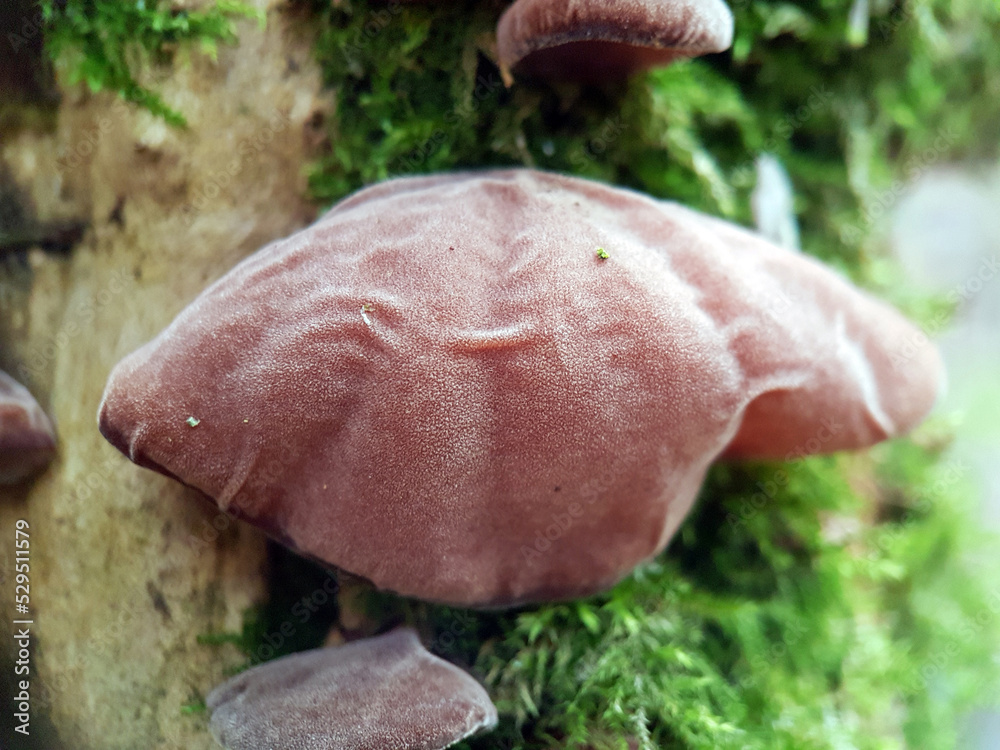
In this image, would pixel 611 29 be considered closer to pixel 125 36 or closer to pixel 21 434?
pixel 125 36

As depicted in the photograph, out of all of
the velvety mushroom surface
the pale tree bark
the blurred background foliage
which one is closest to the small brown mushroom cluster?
the velvety mushroom surface

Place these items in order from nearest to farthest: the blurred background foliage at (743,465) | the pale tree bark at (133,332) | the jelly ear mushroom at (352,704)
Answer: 1. the jelly ear mushroom at (352,704)
2. the pale tree bark at (133,332)
3. the blurred background foliage at (743,465)

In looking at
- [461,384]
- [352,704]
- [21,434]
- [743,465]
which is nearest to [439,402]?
[461,384]

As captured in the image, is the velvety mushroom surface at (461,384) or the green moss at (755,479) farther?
the green moss at (755,479)

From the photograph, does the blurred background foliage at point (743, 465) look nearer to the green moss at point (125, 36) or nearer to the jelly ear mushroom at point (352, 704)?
the green moss at point (125, 36)

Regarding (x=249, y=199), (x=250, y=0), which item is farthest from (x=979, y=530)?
(x=250, y=0)

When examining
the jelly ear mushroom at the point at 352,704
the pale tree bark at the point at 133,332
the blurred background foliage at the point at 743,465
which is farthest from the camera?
the blurred background foliage at the point at 743,465

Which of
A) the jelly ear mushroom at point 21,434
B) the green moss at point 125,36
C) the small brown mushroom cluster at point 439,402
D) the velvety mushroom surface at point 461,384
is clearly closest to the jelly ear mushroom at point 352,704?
the small brown mushroom cluster at point 439,402
